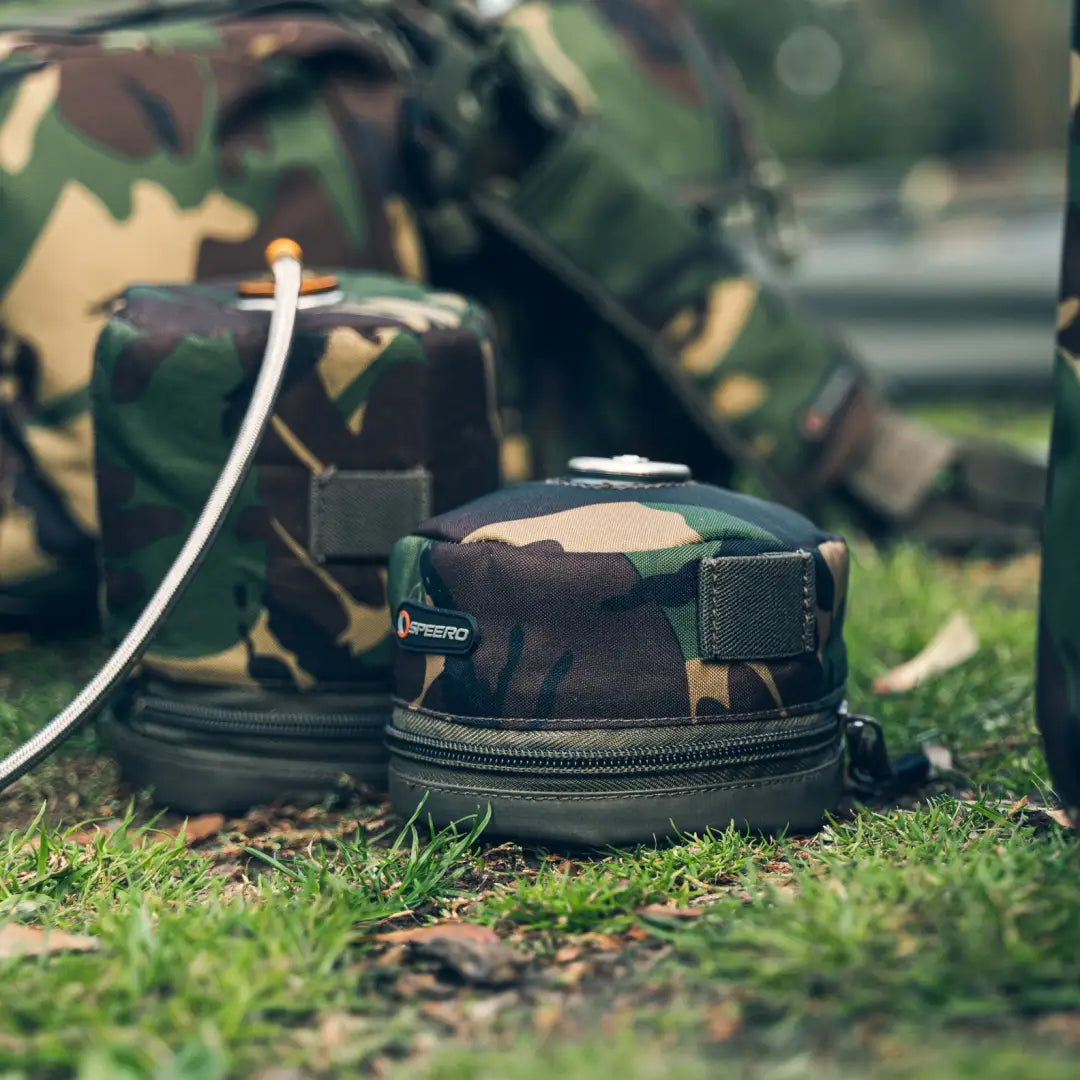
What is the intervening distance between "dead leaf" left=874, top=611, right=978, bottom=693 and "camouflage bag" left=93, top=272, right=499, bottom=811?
3.09 ft

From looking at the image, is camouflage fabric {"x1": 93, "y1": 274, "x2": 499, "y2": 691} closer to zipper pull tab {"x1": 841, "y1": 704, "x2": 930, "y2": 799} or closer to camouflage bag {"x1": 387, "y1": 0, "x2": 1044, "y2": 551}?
zipper pull tab {"x1": 841, "y1": 704, "x2": 930, "y2": 799}

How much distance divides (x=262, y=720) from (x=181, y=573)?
1.06 feet

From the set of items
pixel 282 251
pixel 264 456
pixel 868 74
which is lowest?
pixel 264 456

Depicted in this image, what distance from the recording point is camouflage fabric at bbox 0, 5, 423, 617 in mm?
2557

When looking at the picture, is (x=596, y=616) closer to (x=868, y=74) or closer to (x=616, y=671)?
(x=616, y=671)

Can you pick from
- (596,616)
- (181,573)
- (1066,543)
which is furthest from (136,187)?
(1066,543)

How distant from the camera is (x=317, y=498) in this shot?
2.14 m

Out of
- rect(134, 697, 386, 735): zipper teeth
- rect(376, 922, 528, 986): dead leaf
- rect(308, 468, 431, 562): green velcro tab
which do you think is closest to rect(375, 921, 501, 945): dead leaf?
rect(376, 922, 528, 986): dead leaf

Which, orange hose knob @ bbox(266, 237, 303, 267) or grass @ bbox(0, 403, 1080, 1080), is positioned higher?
orange hose knob @ bbox(266, 237, 303, 267)

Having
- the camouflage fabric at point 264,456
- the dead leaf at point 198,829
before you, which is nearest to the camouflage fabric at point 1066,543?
the camouflage fabric at point 264,456

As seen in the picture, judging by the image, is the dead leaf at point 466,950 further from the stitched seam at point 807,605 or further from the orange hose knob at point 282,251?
the orange hose knob at point 282,251

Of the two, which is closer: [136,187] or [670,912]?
[670,912]

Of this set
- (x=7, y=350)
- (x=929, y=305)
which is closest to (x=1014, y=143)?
(x=929, y=305)

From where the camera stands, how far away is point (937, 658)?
2803 mm
